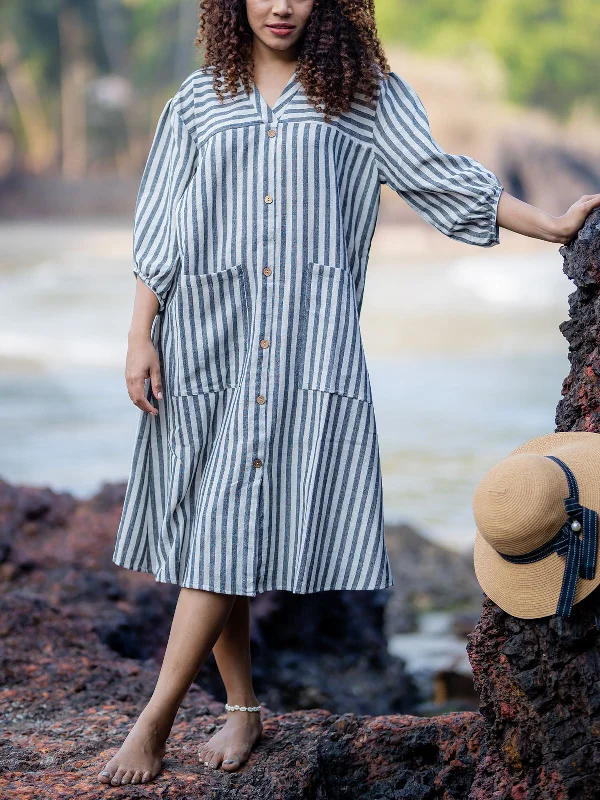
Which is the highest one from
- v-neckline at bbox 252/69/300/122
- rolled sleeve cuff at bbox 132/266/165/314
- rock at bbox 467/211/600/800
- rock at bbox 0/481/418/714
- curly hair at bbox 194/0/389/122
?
curly hair at bbox 194/0/389/122

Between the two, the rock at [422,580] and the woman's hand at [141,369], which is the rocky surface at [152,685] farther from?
the rock at [422,580]

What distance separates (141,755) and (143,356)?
2.26ft

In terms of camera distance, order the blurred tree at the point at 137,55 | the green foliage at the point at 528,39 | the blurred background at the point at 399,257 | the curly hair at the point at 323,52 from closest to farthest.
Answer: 1. the curly hair at the point at 323,52
2. the blurred background at the point at 399,257
3. the blurred tree at the point at 137,55
4. the green foliage at the point at 528,39

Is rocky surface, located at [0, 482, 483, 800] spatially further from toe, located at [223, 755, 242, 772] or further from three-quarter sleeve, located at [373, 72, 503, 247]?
three-quarter sleeve, located at [373, 72, 503, 247]

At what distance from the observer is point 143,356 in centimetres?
201

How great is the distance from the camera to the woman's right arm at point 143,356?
2.01 m

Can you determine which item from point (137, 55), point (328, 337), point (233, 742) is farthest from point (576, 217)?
point (137, 55)

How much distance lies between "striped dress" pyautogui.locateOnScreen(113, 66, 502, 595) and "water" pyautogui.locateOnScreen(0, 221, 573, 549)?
18.8 feet

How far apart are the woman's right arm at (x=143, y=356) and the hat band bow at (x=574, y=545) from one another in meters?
0.79

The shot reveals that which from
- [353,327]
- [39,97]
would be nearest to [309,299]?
[353,327]

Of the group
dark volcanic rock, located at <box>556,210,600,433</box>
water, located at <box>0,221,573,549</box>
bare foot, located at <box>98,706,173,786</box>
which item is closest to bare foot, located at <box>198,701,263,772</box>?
bare foot, located at <box>98,706,173,786</box>

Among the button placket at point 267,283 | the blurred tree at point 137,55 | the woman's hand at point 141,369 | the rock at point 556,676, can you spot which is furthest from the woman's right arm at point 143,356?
the blurred tree at point 137,55

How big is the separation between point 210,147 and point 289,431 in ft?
1.71

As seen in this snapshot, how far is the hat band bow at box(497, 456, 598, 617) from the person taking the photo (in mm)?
1529
